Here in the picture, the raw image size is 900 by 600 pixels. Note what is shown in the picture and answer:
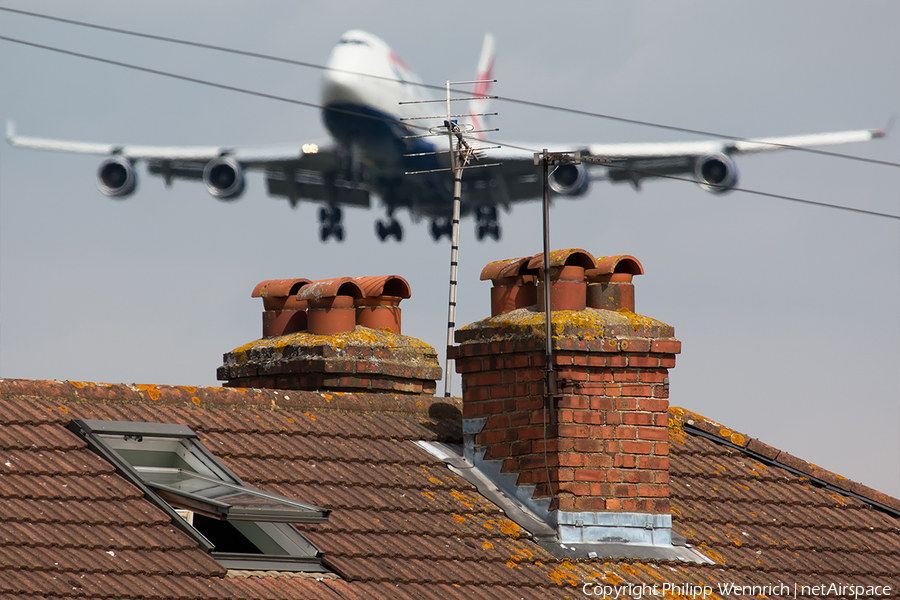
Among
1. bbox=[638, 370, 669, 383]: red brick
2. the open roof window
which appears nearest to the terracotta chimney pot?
bbox=[638, 370, 669, 383]: red brick

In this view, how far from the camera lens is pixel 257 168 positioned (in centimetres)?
3322

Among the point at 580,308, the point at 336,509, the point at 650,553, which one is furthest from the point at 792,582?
the point at 336,509

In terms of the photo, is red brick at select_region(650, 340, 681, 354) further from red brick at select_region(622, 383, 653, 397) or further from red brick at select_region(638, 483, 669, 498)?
red brick at select_region(638, 483, 669, 498)

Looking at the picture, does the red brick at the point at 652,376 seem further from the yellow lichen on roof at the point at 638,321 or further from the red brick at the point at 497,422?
the red brick at the point at 497,422

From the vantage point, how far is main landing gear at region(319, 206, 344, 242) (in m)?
35.2

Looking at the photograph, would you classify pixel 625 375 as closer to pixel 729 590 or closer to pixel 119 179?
pixel 729 590

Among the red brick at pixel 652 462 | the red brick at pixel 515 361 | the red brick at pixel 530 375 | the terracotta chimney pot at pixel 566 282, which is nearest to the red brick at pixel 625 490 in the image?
the red brick at pixel 652 462

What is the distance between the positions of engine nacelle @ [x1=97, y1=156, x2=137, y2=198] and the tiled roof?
27.5m

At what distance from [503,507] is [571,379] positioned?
2.41ft

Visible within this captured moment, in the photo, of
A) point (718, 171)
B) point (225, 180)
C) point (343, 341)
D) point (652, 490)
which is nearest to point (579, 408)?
point (652, 490)

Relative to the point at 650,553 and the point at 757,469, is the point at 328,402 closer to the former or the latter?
the point at 650,553

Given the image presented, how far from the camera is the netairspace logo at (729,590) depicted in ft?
19.6

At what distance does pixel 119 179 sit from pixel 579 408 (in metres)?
29.0

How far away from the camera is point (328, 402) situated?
6.95 metres
